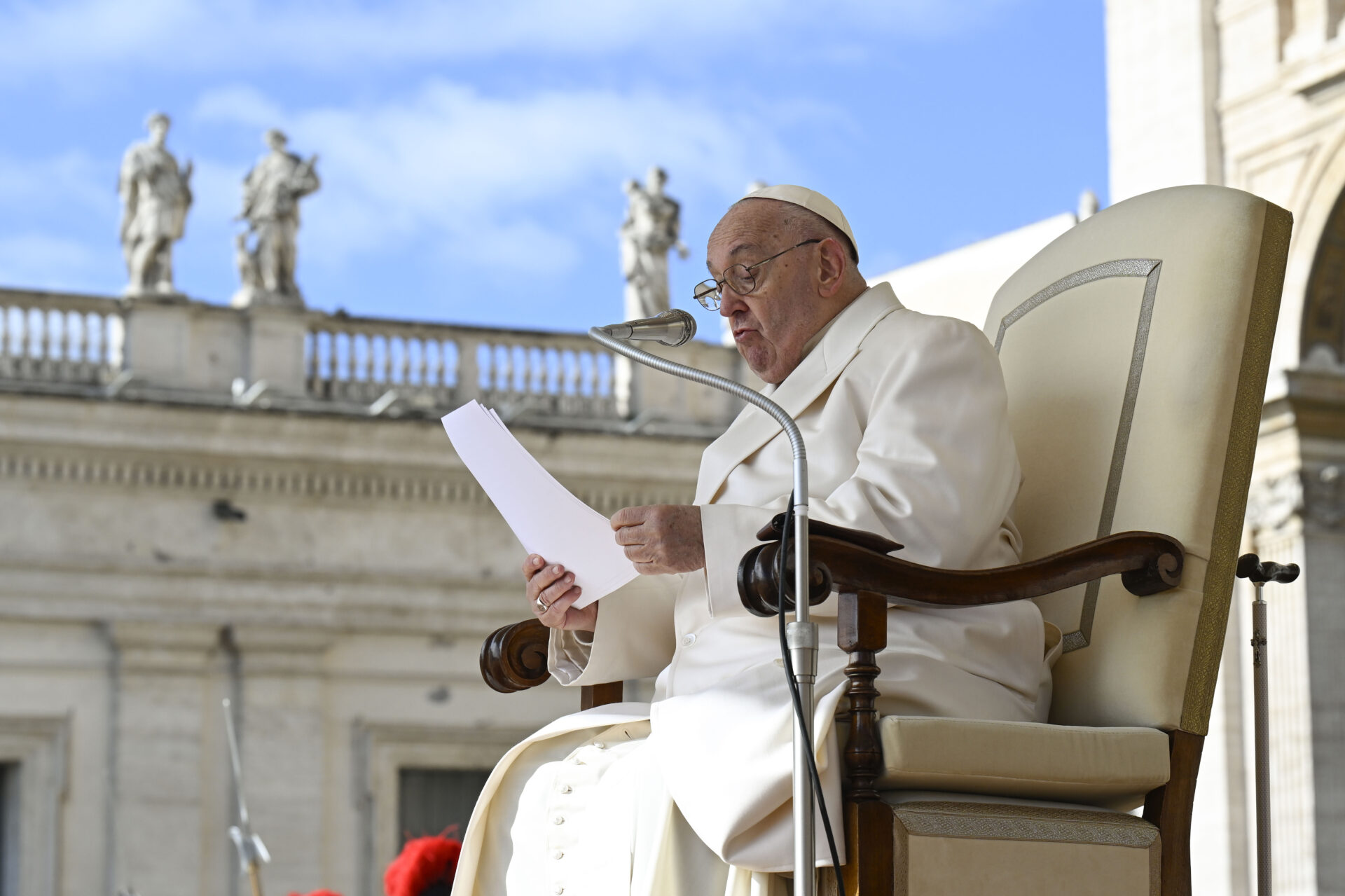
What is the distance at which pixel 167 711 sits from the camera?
36.8 ft

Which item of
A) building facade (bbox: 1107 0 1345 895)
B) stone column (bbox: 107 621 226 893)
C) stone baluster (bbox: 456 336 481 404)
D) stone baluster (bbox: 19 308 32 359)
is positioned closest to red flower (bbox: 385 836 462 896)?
building facade (bbox: 1107 0 1345 895)

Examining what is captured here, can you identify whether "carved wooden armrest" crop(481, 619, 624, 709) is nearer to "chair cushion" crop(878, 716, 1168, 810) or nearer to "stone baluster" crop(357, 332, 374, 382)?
"chair cushion" crop(878, 716, 1168, 810)

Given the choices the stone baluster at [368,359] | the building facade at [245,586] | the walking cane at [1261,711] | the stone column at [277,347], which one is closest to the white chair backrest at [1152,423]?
the walking cane at [1261,711]

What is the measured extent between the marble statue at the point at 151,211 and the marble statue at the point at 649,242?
282cm

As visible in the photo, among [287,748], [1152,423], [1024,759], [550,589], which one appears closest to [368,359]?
[287,748]

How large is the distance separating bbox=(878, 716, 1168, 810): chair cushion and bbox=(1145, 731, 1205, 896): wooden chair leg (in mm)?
22

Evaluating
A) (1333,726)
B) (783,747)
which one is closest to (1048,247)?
(783,747)

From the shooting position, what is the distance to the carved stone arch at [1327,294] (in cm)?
805

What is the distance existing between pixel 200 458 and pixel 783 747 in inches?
366

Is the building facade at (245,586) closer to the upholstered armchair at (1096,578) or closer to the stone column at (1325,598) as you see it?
the stone column at (1325,598)

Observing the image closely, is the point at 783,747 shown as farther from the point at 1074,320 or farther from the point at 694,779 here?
the point at 1074,320

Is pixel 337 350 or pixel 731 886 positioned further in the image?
pixel 337 350

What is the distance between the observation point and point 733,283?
3.12m

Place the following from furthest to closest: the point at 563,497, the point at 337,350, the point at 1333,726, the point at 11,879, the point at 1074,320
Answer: the point at 337,350
the point at 11,879
the point at 1333,726
the point at 1074,320
the point at 563,497
